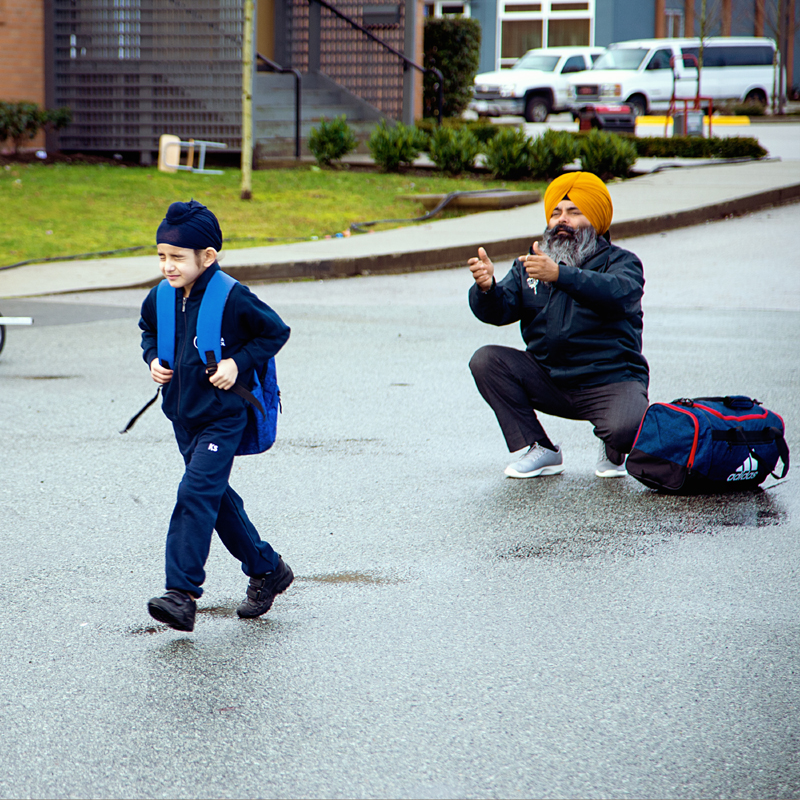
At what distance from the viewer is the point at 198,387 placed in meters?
3.78

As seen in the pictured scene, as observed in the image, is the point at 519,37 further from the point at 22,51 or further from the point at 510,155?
the point at 510,155

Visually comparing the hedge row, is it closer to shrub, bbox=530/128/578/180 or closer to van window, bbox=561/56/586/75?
shrub, bbox=530/128/578/180

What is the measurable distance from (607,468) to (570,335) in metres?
0.71

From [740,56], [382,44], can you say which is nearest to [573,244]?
[382,44]

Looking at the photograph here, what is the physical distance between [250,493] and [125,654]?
6.00ft

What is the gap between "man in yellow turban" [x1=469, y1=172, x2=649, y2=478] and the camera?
5410mm

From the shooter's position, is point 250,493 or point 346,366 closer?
point 250,493

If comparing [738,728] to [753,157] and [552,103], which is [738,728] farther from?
[552,103]

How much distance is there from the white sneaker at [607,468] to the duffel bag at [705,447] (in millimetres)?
287

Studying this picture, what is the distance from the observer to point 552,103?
35625 millimetres

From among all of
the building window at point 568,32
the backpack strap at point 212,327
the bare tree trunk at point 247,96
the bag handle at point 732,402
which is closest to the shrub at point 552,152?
the bare tree trunk at point 247,96

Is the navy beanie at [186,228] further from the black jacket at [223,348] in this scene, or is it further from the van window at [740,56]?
the van window at [740,56]

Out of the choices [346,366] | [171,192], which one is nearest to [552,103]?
[171,192]

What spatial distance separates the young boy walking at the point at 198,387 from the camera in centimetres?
369
